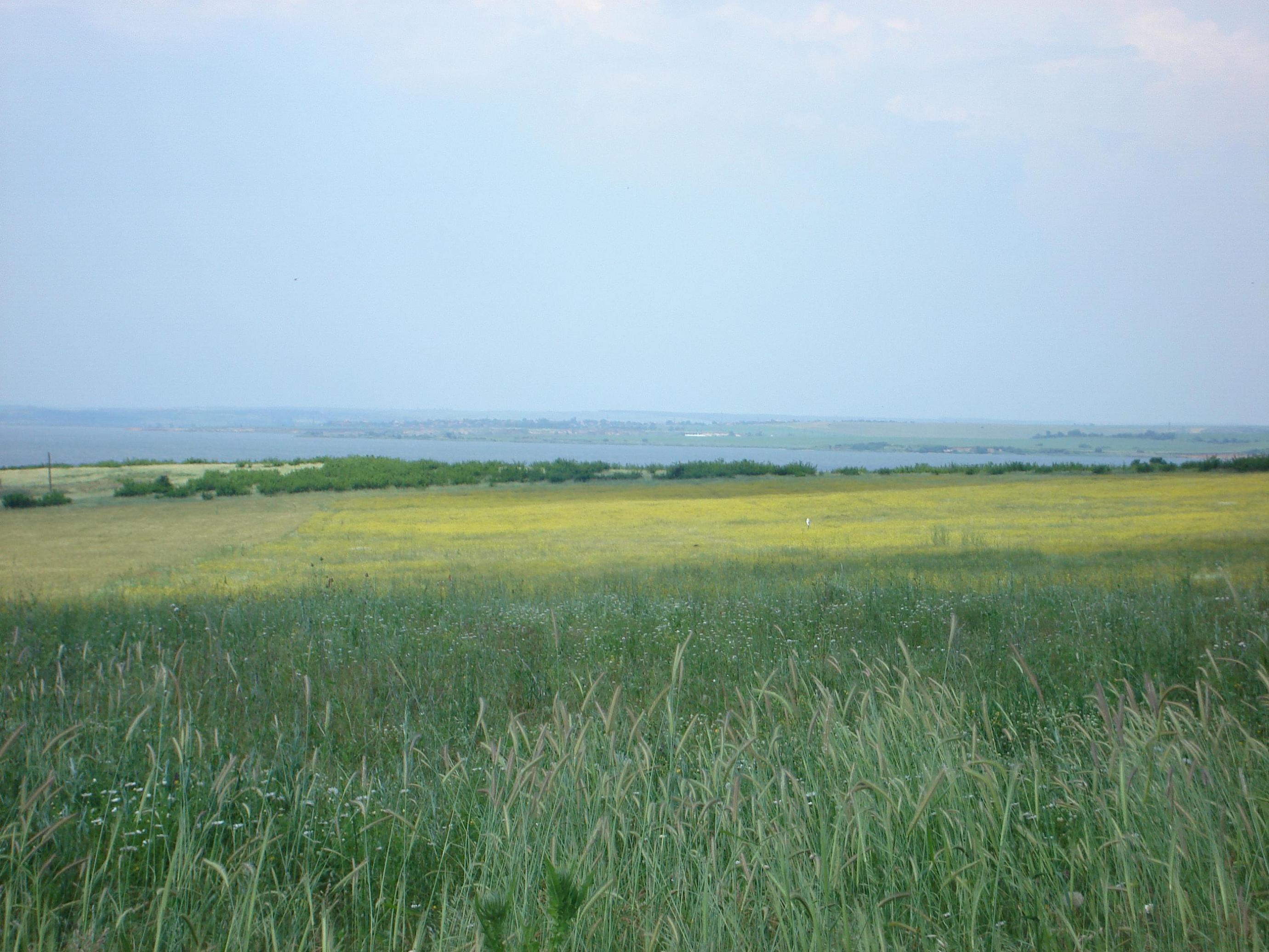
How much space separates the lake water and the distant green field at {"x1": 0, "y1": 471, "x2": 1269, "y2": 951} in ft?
125

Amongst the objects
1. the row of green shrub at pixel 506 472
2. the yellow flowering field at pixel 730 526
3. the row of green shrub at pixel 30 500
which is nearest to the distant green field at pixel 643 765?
the yellow flowering field at pixel 730 526

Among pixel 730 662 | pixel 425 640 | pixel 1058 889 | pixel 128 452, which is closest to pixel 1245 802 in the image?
pixel 1058 889

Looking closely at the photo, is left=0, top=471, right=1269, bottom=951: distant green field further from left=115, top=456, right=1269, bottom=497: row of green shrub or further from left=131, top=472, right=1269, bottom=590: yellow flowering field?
left=115, top=456, right=1269, bottom=497: row of green shrub

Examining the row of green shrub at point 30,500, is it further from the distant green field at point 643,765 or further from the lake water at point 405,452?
the distant green field at point 643,765

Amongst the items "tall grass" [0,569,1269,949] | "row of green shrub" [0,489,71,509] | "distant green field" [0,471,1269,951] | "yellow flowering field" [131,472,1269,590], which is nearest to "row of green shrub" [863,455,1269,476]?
"yellow flowering field" [131,472,1269,590]

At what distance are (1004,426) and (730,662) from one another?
188799 millimetres

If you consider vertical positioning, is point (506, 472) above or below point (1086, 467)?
below

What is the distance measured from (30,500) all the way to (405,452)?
86764 millimetres

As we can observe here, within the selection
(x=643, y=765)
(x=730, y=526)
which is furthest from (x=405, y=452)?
(x=643, y=765)

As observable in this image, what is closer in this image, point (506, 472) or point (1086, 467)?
point (1086, 467)

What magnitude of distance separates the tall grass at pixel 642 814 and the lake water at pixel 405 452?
40228 millimetres

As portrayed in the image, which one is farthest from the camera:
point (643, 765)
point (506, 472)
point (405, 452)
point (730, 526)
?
point (405, 452)

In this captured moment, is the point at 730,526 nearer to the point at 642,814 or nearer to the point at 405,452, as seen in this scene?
the point at 642,814

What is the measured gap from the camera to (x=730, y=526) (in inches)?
995
